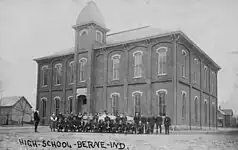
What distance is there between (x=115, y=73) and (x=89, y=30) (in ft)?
3.79

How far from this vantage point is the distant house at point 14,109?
8.24 m

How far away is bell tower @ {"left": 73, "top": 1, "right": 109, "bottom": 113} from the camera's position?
8148mm

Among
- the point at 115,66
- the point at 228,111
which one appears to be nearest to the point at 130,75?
the point at 115,66

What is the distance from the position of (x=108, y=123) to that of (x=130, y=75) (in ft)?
3.77

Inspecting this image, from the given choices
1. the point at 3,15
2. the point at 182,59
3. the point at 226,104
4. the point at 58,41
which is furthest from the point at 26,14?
the point at 226,104

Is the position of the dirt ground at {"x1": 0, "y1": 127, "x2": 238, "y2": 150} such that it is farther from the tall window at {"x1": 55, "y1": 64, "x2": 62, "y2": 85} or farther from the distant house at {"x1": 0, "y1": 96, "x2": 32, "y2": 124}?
the tall window at {"x1": 55, "y1": 64, "x2": 62, "y2": 85}

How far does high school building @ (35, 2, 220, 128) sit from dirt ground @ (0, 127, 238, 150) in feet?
1.05

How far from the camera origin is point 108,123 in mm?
7762

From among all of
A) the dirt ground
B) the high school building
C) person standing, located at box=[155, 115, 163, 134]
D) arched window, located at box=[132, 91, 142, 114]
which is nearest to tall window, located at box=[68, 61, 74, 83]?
the high school building

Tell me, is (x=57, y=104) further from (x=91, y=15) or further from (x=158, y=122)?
(x=158, y=122)

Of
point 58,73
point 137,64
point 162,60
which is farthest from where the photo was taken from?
A: point 58,73

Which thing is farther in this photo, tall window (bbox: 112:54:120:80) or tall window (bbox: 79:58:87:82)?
tall window (bbox: 79:58:87:82)

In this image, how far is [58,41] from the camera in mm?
8406

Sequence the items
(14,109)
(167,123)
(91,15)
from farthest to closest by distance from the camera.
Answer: (14,109) → (91,15) → (167,123)
